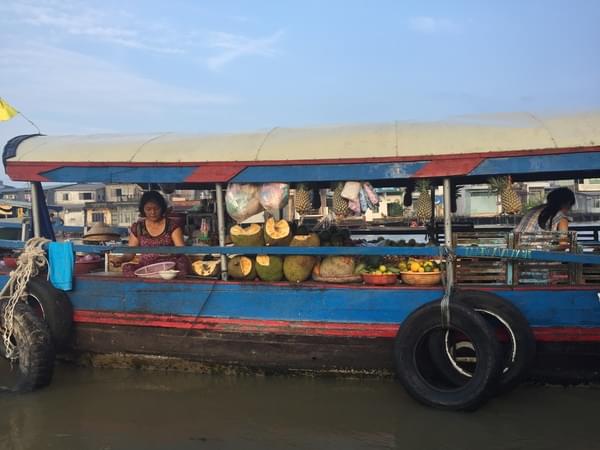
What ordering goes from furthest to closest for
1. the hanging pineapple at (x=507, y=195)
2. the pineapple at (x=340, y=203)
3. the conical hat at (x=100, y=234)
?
the conical hat at (x=100, y=234), the pineapple at (x=340, y=203), the hanging pineapple at (x=507, y=195)

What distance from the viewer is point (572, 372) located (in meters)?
4.07

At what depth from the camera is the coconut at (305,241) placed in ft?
14.9

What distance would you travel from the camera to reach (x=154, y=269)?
15.6 ft

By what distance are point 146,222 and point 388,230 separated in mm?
3021

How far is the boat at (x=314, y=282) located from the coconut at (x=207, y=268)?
0.43 feet

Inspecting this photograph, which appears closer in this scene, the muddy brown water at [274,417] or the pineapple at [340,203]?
the muddy brown water at [274,417]

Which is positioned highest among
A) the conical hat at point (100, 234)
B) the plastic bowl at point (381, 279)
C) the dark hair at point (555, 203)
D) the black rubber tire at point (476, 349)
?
the dark hair at point (555, 203)

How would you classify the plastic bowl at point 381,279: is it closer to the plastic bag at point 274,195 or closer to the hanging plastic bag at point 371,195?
the hanging plastic bag at point 371,195

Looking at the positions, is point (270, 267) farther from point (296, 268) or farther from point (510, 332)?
point (510, 332)

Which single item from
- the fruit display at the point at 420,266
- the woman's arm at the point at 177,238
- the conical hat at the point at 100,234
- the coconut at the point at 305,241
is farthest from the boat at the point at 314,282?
the conical hat at the point at 100,234

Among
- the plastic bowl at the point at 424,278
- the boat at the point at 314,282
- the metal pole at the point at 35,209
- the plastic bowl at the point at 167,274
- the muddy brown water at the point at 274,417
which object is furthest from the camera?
the metal pole at the point at 35,209

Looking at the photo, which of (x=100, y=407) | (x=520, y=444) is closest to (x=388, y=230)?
(x=520, y=444)

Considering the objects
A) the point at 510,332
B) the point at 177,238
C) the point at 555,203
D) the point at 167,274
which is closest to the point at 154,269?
the point at 167,274

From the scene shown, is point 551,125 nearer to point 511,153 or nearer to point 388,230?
point 511,153
